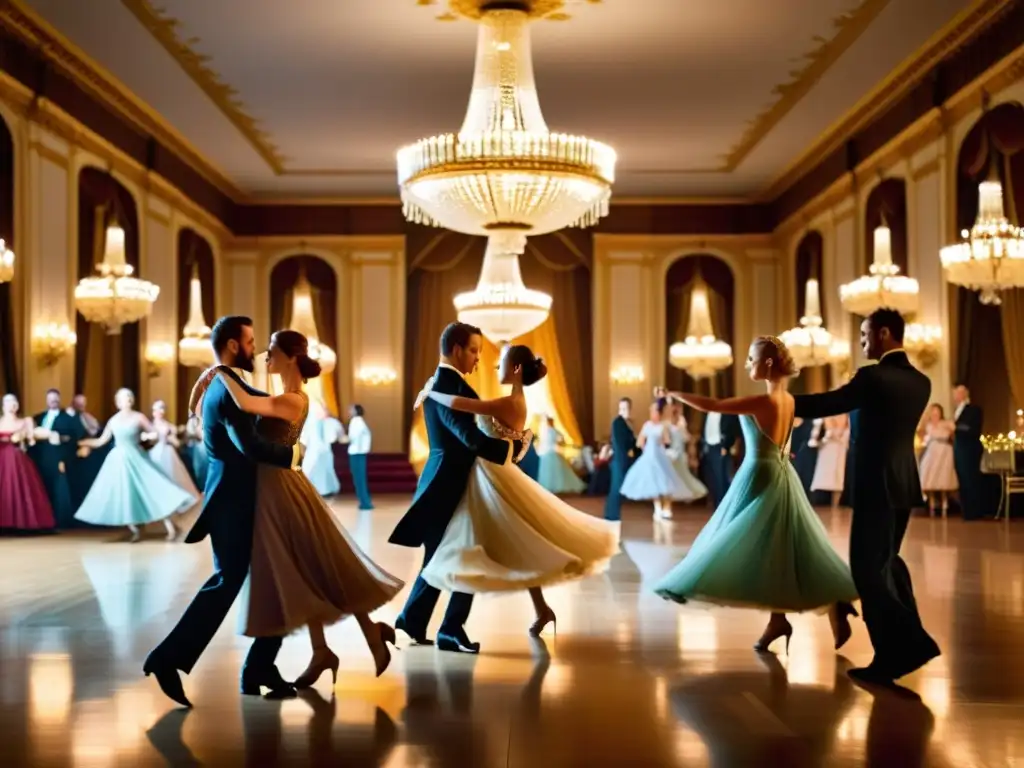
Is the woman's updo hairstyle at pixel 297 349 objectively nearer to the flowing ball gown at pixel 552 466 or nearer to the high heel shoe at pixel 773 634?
the high heel shoe at pixel 773 634

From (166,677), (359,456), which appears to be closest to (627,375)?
(359,456)

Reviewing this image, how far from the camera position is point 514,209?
930 cm

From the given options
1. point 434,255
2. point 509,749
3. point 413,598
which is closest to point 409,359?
point 434,255

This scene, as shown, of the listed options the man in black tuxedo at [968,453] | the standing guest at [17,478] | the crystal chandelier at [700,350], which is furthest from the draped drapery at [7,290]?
the crystal chandelier at [700,350]

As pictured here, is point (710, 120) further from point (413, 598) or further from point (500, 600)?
point (413, 598)

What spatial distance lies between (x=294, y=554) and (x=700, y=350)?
44.6 feet

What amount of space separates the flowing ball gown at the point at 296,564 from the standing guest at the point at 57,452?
24.7 ft

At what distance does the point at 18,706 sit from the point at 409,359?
15.5 m

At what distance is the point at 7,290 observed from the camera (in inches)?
440

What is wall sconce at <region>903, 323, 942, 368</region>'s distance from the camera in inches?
498

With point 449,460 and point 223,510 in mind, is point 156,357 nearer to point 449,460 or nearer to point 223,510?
point 449,460

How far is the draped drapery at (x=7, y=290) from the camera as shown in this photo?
11.1 meters

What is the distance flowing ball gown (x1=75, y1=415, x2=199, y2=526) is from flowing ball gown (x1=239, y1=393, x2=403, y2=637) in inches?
246

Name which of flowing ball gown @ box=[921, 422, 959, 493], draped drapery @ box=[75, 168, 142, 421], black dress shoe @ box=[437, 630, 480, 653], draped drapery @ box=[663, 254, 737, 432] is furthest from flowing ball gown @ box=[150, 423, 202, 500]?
draped drapery @ box=[663, 254, 737, 432]
